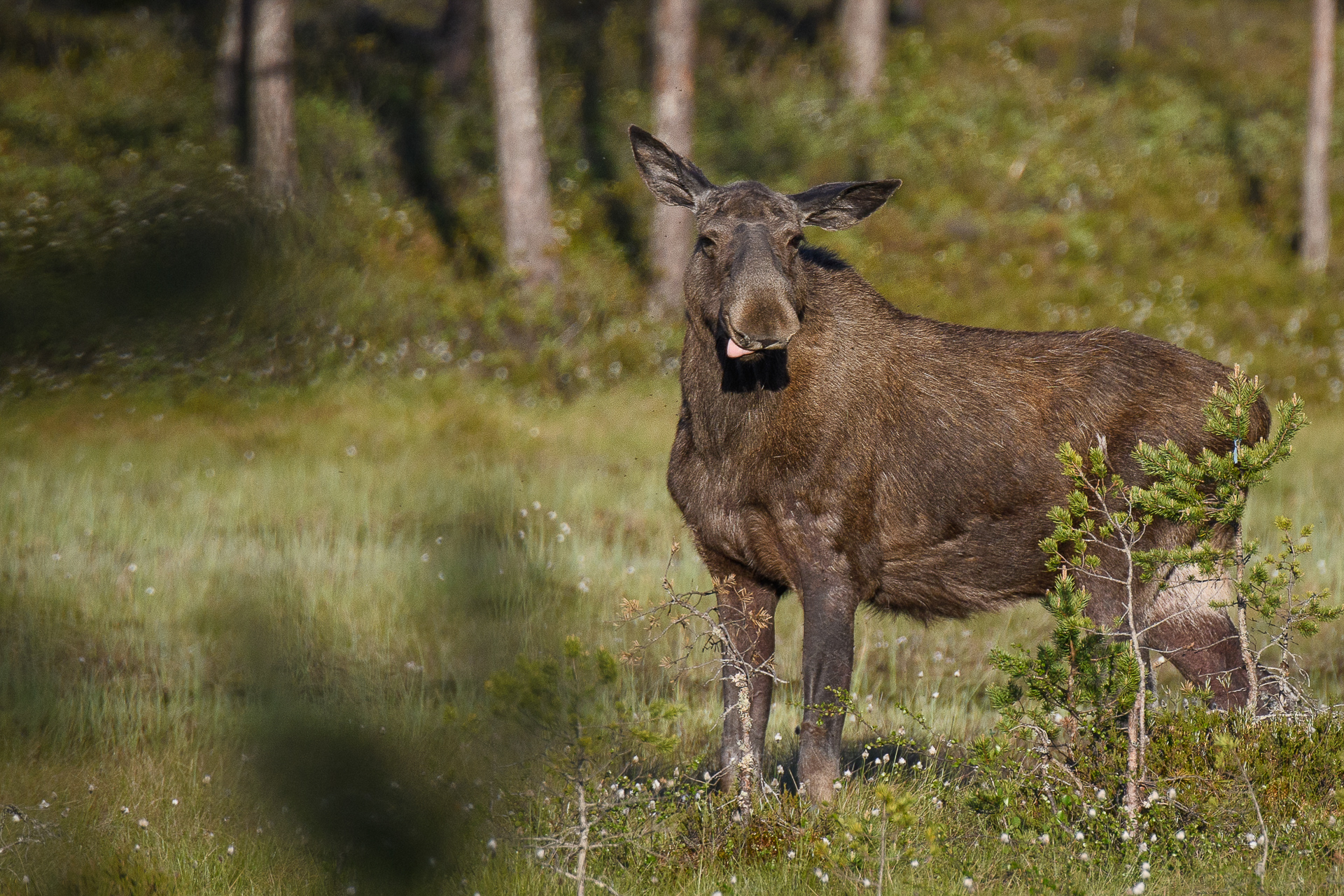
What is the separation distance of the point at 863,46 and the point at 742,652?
67.2 ft

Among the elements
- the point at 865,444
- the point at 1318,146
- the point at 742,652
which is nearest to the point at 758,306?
the point at 865,444

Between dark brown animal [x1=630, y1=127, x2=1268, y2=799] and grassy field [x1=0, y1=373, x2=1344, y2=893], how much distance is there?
68 cm

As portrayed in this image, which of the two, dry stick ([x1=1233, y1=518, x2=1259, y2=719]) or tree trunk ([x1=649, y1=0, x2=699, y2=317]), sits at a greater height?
tree trunk ([x1=649, y1=0, x2=699, y2=317])

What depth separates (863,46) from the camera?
23.2 metres

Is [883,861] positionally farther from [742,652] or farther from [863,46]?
[863,46]

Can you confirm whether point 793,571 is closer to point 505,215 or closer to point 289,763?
point 289,763

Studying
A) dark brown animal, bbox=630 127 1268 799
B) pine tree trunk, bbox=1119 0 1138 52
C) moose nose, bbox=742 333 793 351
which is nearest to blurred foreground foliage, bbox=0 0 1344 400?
pine tree trunk, bbox=1119 0 1138 52

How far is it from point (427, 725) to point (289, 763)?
2.20 ft

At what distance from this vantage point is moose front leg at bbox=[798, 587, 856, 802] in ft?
15.5

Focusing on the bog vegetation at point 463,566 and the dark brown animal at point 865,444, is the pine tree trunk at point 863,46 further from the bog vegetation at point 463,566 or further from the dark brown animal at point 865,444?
the dark brown animal at point 865,444

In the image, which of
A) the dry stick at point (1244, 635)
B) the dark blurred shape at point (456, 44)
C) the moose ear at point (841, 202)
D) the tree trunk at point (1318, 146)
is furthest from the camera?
the dark blurred shape at point (456, 44)

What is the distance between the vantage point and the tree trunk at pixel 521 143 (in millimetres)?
15922

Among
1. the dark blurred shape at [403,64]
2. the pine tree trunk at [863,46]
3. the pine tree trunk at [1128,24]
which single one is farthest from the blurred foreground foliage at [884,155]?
the pine tree trunk at [863,46]

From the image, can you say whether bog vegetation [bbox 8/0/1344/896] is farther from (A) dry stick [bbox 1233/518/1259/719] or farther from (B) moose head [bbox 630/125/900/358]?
(B) moose head [bbox 630/125/900/358]
